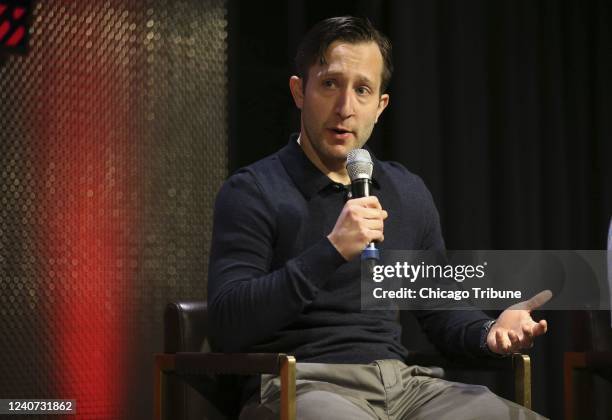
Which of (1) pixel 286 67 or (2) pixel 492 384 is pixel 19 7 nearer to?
(1) pixel 286 67

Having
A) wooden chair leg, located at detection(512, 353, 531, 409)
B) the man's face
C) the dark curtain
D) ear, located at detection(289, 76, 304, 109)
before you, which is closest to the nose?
the man's face

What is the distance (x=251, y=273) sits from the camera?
80.4 inches

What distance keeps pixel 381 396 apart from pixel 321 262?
0.36 m

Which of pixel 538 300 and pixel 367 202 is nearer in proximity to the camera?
pixel 367 202

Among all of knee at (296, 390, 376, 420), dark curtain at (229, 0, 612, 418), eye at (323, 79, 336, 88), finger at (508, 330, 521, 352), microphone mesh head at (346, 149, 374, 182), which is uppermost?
dark curtain at (229, 0, 612, 418)

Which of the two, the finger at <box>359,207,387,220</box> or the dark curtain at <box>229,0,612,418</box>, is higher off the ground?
the dark curtain at <box>229,0,612,418</box>

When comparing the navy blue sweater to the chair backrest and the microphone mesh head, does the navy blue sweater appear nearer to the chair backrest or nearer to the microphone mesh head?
Answer: the chair backrest

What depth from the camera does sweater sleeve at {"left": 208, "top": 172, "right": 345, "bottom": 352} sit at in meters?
1.92

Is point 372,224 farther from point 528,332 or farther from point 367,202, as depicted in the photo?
point 528,332

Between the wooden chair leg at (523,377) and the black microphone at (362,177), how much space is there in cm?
47

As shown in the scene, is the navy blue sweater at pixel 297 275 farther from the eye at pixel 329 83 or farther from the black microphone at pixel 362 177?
the eye at pixel 329 83

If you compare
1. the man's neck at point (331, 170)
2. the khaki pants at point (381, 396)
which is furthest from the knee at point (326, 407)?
the man's neck at point (331, 170)

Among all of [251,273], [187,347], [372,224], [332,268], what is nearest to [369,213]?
[372,224]

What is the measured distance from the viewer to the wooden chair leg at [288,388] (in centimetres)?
182
